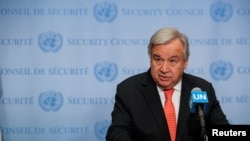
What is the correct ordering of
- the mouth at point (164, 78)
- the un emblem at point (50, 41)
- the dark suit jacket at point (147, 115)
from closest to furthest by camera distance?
the dark suit jacket at point (147, 115), the mouth at point (164, 78), the un emblem at point (50, 41)

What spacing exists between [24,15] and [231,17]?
208cm

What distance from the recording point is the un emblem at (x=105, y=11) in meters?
3.57

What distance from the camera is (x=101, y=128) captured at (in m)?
3.65

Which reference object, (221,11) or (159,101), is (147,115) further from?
(221,11)

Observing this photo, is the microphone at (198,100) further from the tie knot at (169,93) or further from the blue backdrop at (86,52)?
the blue backdrop at (86,52)

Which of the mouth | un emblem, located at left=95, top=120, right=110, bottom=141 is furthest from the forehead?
un emblem, located at left=95, top=120, right=110, bottom=141

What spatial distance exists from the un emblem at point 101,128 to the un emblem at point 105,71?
1.43 ft

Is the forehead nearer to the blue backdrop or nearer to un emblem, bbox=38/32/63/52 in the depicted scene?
the blue backdrop

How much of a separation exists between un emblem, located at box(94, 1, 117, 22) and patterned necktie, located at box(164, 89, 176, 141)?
1.33m

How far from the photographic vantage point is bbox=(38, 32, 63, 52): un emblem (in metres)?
3.55

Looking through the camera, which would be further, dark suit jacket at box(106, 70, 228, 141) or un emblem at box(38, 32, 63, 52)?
un emblem at box(38, 32, 63, 52)

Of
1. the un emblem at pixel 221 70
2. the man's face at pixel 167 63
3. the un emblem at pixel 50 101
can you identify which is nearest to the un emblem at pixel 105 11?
the un emblem at pixel 50 101

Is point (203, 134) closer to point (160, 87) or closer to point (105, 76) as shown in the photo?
point (160, 87)

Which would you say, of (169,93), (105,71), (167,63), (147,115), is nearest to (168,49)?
(167,63)
